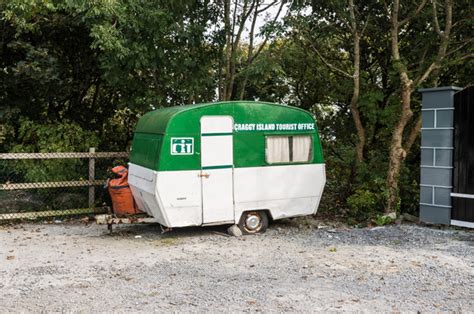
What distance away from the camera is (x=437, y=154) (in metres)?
9.72

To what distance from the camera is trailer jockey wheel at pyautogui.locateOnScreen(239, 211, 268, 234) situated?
946 cm

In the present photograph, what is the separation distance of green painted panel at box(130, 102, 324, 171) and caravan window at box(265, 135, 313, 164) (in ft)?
0.33

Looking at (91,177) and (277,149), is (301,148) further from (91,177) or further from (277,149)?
(91,177)

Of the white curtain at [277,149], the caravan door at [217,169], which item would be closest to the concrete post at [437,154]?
the white curtain at [277,149]

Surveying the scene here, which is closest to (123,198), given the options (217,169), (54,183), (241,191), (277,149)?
(54,183)

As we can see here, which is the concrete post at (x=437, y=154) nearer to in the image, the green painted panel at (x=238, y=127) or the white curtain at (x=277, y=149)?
the green painted panel at (x=238, y=127)

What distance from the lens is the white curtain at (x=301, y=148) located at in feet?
32.2

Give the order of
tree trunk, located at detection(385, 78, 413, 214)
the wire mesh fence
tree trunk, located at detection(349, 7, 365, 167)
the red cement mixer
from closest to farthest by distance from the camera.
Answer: the red cement mixer
tree trunk, located at detection(385, 78, 413, 214)
the wire mesh fence
tree trunk, located at detection(349, 7, 365, 167)

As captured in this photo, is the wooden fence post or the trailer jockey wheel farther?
the wooden fence post

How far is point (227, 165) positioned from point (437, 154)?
4.25 m

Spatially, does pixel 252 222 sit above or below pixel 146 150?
below

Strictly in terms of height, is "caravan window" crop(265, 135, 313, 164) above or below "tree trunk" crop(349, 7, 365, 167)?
below

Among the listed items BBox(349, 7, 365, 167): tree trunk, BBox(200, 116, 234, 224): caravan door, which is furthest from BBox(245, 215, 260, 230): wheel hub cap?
BBox(349, 7, 365, 167): tree trunk

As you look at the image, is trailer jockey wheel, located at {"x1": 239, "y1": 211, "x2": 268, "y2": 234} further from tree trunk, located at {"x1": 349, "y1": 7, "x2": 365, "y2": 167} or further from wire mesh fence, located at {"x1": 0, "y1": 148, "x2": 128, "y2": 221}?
wire mesh fence, located at {"x1": 0, "y1": 148, "x2": 128, "y2": 221}
